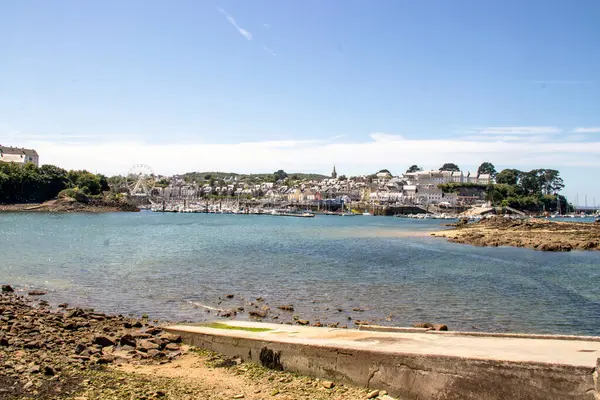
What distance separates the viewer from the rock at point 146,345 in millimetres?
13959

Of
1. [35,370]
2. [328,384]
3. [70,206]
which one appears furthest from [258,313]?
[70,206]

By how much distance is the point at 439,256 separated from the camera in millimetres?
45094

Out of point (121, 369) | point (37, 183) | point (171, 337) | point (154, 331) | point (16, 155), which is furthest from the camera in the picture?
point (16, 155)

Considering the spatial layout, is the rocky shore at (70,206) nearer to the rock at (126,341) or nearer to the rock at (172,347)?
the rock at (126,341)

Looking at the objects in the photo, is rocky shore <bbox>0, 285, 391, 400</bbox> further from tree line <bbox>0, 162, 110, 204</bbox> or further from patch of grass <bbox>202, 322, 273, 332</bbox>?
tree line <bbox>0, 162, 110, 204</bbox>

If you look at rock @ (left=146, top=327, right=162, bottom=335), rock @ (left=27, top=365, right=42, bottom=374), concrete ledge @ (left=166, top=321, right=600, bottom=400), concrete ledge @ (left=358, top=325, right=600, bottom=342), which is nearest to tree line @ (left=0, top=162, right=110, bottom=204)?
rock @ (left=146, top=327, right=162, bottom=335)

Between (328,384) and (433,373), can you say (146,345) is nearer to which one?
(328,384)

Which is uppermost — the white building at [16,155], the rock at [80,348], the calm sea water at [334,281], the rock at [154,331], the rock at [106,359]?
the white building at [16,155]

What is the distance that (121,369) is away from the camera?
39.8 feet

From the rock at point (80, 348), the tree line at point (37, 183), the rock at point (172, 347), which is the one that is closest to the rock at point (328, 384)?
the rock at point (172, 347)

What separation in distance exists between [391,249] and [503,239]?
54.7 feet

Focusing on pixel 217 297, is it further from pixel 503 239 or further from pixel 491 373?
pixel 503 239

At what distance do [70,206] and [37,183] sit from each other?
35.3 feet

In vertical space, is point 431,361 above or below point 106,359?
above
